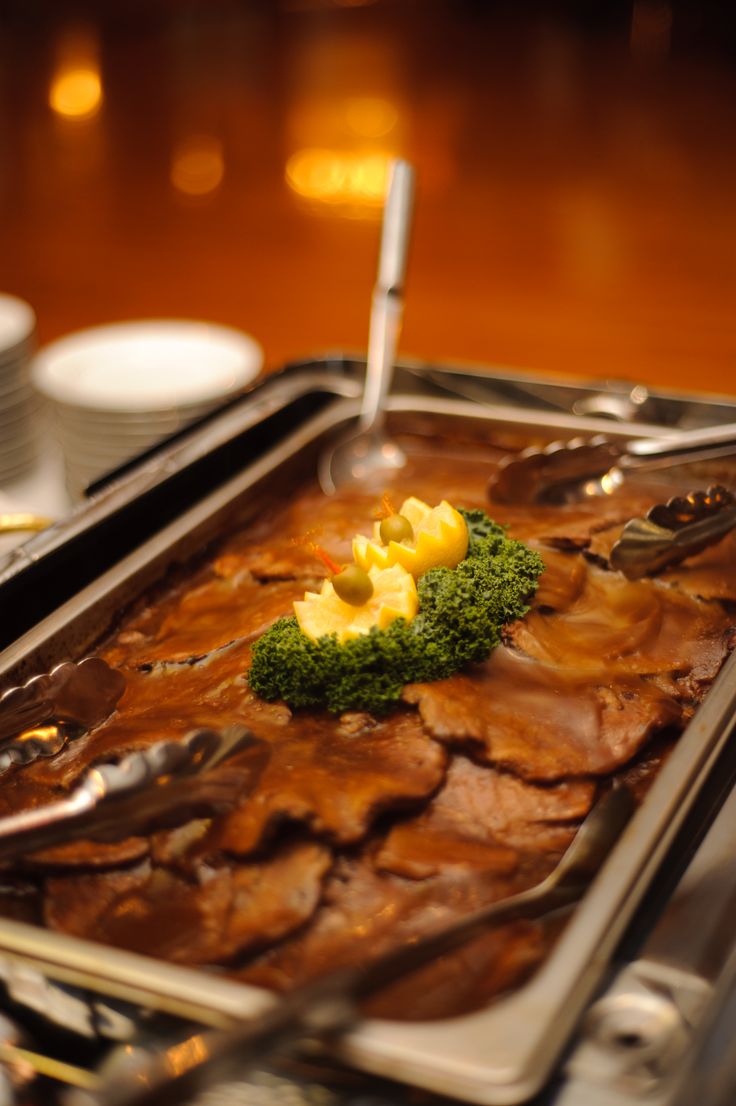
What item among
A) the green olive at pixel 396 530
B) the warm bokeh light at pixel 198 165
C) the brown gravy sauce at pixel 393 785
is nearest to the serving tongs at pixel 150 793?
the brown gravy sauce at pixel 393 785

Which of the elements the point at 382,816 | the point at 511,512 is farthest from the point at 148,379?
the point at 382,816

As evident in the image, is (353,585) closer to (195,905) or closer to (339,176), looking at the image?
(195,905)

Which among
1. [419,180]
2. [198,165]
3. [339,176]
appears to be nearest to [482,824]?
[419,180]

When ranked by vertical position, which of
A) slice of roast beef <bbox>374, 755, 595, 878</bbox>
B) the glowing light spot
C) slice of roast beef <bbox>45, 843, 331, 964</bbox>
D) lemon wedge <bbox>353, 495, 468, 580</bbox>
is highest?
the glowing light spot

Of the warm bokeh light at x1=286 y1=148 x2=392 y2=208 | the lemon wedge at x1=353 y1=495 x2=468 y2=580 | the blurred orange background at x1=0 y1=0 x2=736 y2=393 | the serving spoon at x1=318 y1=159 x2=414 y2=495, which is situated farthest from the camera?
the warm bokeh light at x1=286 y1=148 x2=392 y2=208

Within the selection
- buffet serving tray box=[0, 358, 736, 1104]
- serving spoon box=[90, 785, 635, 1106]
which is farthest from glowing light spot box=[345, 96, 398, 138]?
serving spoon box=[90, 785, 635, 1106]

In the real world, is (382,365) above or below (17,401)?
above

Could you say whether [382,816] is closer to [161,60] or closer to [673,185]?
[673,185]

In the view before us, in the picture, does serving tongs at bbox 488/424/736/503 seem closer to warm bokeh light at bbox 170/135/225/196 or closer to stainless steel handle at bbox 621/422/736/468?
stainless steel handle at bbox 621/422/736/468
